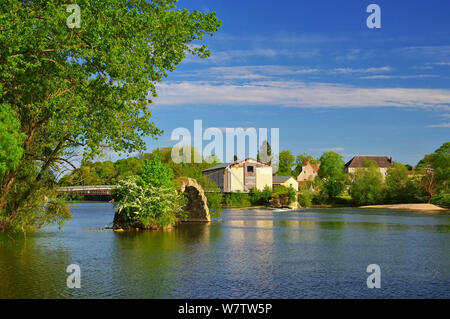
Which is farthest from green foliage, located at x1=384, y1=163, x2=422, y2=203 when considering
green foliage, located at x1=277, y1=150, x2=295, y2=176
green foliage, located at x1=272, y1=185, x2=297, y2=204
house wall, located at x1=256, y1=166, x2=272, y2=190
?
green foliage, located at x1=277, y1=150, x2=295, y2=176

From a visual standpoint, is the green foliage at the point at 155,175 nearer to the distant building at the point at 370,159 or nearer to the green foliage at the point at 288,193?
the green foliage at the point at 288,193

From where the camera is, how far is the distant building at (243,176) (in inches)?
4176

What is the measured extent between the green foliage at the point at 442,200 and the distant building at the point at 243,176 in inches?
1412

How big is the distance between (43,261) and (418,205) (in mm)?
85816

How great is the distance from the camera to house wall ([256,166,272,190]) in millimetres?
108125

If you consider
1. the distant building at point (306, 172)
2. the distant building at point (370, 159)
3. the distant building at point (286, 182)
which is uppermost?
the distant building at point (370, 159)

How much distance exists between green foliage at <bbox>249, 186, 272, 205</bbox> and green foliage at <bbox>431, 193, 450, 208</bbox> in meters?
34.8

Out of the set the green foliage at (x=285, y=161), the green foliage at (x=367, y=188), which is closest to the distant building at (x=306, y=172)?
the green foliage at (x=285, y=161)

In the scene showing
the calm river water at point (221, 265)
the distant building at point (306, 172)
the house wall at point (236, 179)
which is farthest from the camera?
the distant building at point (306, 172)

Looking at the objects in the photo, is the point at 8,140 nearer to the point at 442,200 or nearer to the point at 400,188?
the point at 442,200

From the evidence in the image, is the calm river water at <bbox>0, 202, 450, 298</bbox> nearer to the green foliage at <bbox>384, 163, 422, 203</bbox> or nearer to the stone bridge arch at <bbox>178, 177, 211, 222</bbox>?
the stone bridge arch at <bbox>178, 177, 211, 222</bbox>

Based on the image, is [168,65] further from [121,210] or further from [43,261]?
[121,210]

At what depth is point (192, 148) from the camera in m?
124
